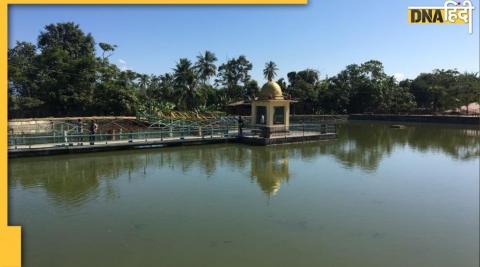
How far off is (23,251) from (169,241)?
2.54m

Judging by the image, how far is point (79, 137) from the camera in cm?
1883

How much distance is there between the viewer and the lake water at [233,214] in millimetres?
6863

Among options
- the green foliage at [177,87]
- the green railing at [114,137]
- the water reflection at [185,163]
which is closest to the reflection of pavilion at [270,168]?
the water reflection at [185,163]

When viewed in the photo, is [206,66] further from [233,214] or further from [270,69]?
[233,214]

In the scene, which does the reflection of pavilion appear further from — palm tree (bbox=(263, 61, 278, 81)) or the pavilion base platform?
palm tree (bbox=(263, 61, 278, 81))

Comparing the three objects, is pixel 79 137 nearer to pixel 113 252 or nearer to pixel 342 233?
pixel 113 252

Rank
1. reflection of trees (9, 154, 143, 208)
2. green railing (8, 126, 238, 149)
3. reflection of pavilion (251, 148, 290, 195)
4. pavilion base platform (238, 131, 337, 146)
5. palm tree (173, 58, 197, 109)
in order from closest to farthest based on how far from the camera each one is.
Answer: reflection of trees (9, 154, 143, 208) → reflection of pavilion (251, 148, 290, 195) → green railing (8, 126, 238, 149) → pavilion base platform (238, 131, 337, 146) → palm tree (173, 58, 197, 109)

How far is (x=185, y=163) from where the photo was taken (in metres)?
16.3

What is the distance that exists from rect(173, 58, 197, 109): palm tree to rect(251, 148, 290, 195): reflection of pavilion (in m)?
24.0

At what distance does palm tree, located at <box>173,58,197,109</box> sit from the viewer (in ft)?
141

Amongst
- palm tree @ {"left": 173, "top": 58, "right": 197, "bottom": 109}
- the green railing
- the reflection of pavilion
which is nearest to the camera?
the reflection of pavilion

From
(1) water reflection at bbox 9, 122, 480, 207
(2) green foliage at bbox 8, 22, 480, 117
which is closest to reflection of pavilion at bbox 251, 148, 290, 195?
(1) water reflection at bbox 9, 122, 480, 207

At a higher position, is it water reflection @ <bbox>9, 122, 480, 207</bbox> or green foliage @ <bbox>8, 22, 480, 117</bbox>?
green foliage @ <bbox>8, 22, 480, 117</bbox>

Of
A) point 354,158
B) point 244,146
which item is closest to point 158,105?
point 244,146
